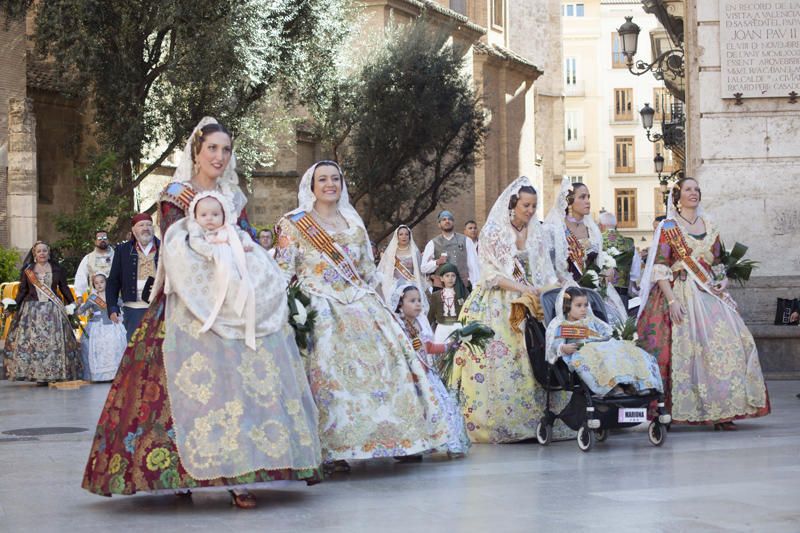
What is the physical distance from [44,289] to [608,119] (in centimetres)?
6861

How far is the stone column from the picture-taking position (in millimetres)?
32719

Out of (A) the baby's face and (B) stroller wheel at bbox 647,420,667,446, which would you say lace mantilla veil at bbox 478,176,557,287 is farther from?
(A) the baby's face

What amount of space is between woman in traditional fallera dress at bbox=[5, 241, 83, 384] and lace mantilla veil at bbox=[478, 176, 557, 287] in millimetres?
9178

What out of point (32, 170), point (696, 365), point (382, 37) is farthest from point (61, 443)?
point (382, 37)

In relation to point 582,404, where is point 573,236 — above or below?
above

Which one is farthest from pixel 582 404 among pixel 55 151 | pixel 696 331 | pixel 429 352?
pixel 55 151

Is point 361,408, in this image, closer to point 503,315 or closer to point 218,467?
point 218,467

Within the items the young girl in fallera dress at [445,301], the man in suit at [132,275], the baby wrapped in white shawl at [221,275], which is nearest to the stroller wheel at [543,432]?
the baby wrapped in white shawl at [221,275]

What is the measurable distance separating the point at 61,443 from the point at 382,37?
30462 mm

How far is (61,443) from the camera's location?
37.8 ft

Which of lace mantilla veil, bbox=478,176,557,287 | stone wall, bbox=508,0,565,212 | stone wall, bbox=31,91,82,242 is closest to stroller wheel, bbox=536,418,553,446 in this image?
lace mantilla veil, bbox=478,176,557,287

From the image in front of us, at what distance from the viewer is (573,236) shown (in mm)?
11875

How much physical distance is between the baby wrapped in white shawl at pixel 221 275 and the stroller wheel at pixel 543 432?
3.37 m

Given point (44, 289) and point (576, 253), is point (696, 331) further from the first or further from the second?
point (44, 289)
